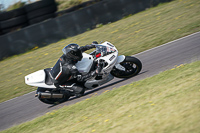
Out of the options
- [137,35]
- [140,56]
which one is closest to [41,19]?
[137,35]

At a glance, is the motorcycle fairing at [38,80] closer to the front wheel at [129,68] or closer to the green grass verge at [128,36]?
the front wheel at [129,68]

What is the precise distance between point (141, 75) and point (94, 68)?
136cm

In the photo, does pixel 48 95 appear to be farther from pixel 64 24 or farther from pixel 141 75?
pixel 64 24

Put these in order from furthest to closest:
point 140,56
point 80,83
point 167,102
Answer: point 140,56
point 80,83
point 167,102

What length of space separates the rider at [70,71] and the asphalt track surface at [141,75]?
17.6 inches

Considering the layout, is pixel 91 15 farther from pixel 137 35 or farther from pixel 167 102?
pixel 167 102

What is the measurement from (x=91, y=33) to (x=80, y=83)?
7.51 m

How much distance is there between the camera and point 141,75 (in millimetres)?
7336

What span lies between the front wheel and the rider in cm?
61

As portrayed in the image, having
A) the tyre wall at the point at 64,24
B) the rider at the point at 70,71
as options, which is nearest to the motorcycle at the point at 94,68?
the rider at the point at 70,71

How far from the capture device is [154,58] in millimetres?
8773

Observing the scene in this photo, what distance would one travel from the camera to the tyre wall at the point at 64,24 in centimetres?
1433

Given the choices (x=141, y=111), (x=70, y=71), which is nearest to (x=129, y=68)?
(x=70, y=71)

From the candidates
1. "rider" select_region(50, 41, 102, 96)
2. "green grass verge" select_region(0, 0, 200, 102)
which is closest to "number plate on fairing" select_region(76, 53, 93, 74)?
"rider" select_region(50, 41, 102, 96)
